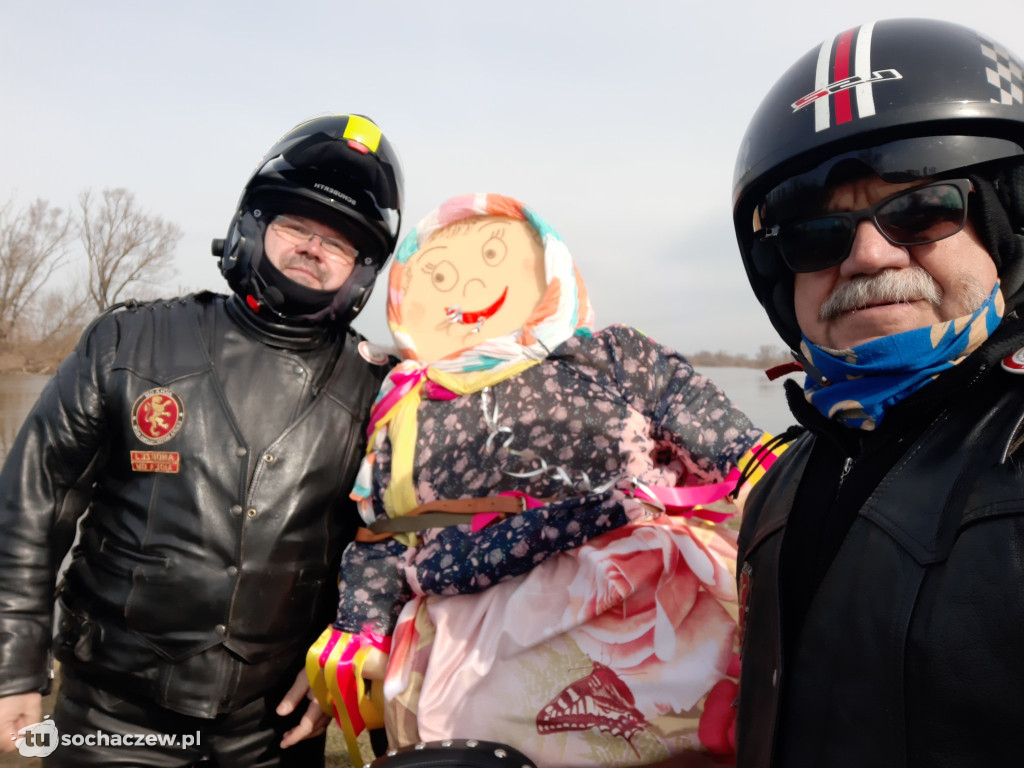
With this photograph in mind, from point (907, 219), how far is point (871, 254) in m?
0.10

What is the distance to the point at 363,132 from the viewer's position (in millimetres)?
2801

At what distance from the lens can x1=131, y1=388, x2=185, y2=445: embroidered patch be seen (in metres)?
2.33

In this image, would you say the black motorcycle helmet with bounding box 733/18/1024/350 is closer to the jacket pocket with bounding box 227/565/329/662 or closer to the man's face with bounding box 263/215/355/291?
the man's face with bounding box 263/215/355/291

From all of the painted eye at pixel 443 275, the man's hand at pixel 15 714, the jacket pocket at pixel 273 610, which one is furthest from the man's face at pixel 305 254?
the man's hand at pixel 15 714

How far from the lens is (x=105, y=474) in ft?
7.93

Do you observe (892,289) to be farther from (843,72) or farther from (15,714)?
(15,714)

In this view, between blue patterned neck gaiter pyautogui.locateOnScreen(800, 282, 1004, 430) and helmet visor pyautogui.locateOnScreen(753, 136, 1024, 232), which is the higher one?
helmet visor pyautogui.locateOnScreen(753, 136, 1024, 232)

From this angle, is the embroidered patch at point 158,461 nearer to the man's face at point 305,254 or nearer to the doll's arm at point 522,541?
the man's face at point 305,254

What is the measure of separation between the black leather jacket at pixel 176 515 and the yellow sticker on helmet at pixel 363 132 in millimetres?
1024

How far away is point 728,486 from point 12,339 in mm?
32777

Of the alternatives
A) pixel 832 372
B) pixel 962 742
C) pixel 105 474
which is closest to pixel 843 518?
pixel 832 372

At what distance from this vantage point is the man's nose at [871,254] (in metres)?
1.15

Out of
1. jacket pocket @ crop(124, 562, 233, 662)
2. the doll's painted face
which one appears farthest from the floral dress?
jacket pocket @ crop(124, 562, 233, 662)

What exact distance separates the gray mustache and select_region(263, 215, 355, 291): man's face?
204 cm
